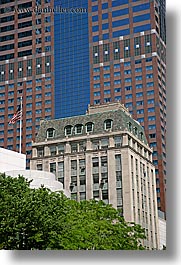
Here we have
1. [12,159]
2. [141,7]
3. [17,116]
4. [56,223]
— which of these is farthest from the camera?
[12,159]

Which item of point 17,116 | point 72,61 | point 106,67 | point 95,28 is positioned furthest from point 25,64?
point 106,67

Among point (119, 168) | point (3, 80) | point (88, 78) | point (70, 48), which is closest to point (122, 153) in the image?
point (119, 168)

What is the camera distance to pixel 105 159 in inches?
365

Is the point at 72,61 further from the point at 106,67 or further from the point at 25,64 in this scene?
the point at 25,64

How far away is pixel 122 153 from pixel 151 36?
2.22 m

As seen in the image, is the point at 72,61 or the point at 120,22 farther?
the point at 120,22

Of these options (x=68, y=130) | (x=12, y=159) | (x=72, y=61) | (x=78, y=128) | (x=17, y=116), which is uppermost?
(x=72, y=61)

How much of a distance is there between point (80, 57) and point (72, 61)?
0.17m

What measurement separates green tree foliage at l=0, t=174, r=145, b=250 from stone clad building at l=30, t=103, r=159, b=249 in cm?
23

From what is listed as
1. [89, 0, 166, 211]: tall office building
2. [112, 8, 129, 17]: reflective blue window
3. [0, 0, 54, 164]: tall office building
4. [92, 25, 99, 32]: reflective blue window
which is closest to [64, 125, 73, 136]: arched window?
[0, 0, 54, 164]: tall office building

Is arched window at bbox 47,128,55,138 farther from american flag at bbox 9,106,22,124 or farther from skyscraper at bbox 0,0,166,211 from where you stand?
american flag at bbox 9,106,22,124

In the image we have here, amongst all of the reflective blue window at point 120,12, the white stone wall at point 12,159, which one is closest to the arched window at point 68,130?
the white stone wall at point 12,159

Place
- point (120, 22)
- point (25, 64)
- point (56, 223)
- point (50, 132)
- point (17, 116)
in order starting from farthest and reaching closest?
point (17, 116) < point (25, 64) < point (50, 132) < point (120, 22) < point (56, 223)

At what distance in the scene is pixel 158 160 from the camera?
8141 millimetres
